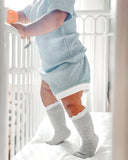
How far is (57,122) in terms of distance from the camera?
526 mm

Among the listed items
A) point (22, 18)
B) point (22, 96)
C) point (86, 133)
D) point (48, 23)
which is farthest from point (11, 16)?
point (86, 133)

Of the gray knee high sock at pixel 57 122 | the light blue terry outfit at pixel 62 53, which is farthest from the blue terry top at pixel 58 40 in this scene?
the gray knee high sock at pixel 57 122

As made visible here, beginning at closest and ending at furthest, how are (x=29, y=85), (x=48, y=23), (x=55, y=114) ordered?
(x=48, y=23)
(x=55, y=114)
(x=29, y=85)

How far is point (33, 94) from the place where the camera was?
1.99ft

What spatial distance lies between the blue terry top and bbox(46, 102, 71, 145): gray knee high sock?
101 mm

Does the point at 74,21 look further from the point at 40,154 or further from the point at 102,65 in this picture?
the point at 40,154

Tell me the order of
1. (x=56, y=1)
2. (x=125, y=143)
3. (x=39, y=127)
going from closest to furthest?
(x=125, y=143) → (x=56, y=1) → (x=39, y=127)

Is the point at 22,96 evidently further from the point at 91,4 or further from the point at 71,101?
the point at 91,4

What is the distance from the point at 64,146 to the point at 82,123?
8 cm

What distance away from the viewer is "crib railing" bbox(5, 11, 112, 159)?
502mm

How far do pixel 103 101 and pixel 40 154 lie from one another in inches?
8.1

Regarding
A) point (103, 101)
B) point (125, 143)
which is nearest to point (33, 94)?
point (103, 101)

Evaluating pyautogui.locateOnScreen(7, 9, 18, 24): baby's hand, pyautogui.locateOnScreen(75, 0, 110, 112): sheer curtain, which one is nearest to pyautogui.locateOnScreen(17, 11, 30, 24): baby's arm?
pyautogui.locateOnScreen(7, 9, 18, 24): baby's hand

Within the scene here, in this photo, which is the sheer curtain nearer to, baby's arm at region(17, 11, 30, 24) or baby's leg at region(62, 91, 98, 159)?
baby's leg at region(62, 91, 98, 159)
